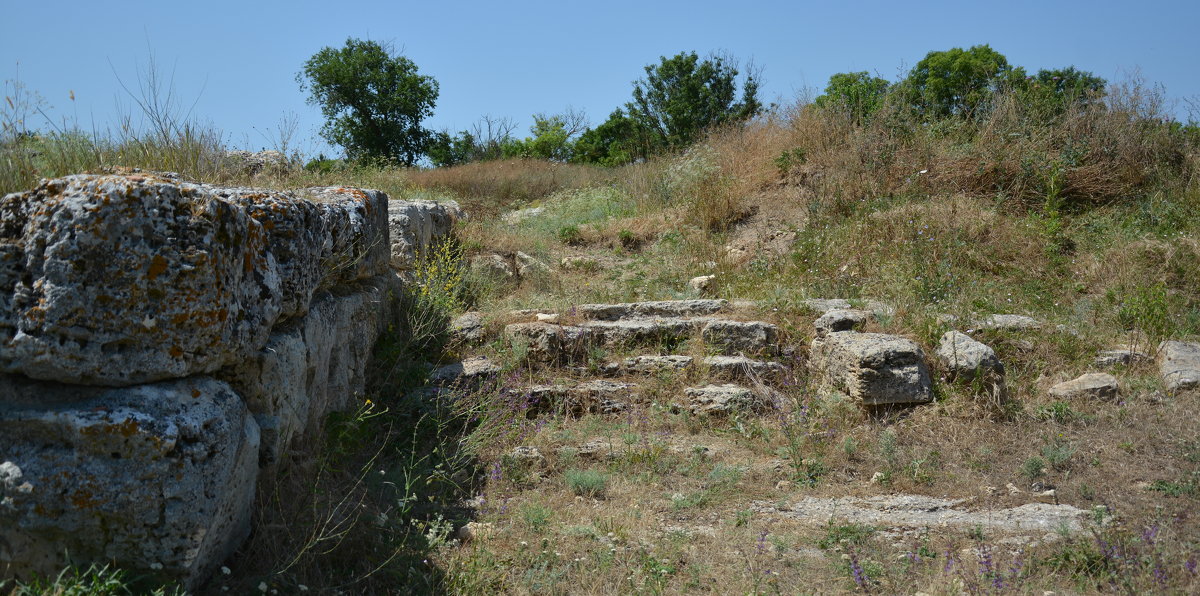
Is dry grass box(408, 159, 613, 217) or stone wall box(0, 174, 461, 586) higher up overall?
dry grass box(408, 159, 613, 217)

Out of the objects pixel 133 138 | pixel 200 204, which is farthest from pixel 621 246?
pixel 200 204

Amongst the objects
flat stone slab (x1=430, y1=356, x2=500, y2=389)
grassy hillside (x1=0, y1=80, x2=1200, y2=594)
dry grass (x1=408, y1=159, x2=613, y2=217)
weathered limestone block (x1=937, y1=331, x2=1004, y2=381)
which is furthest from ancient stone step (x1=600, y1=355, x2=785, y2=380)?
dry grass (x1=408, y1=159, x2=613, y2=217)

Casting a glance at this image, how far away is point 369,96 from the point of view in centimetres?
2930

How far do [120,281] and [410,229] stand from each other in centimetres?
500

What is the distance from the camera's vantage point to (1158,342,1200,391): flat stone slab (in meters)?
5.43

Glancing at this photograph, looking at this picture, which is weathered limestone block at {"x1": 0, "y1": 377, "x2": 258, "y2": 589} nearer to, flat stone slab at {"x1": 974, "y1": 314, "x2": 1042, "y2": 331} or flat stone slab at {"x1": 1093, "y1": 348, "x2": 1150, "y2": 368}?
flat stone slab at {"x1": 974, "y1": 314, "x2": 1042, "y2": 331}

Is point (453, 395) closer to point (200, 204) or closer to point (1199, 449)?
point (200, 204)

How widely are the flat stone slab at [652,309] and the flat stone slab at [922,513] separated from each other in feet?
9.48

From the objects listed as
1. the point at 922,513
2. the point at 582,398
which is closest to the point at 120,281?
the point at 582,398

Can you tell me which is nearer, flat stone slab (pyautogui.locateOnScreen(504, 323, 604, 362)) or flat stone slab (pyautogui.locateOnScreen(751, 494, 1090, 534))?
flat stone slab (pyautogui.locateOnScreen(751, 494, 1090, 534))

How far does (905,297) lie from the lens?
7051mm

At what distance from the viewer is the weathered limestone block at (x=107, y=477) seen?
2.42m

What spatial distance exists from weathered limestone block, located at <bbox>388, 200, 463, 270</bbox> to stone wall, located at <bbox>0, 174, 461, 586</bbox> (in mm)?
4251

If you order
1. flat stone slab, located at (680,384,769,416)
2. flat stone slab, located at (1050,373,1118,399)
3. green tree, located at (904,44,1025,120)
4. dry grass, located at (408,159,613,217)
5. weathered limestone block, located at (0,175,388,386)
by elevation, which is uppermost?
green tree, located at (904,44,1025,120)
